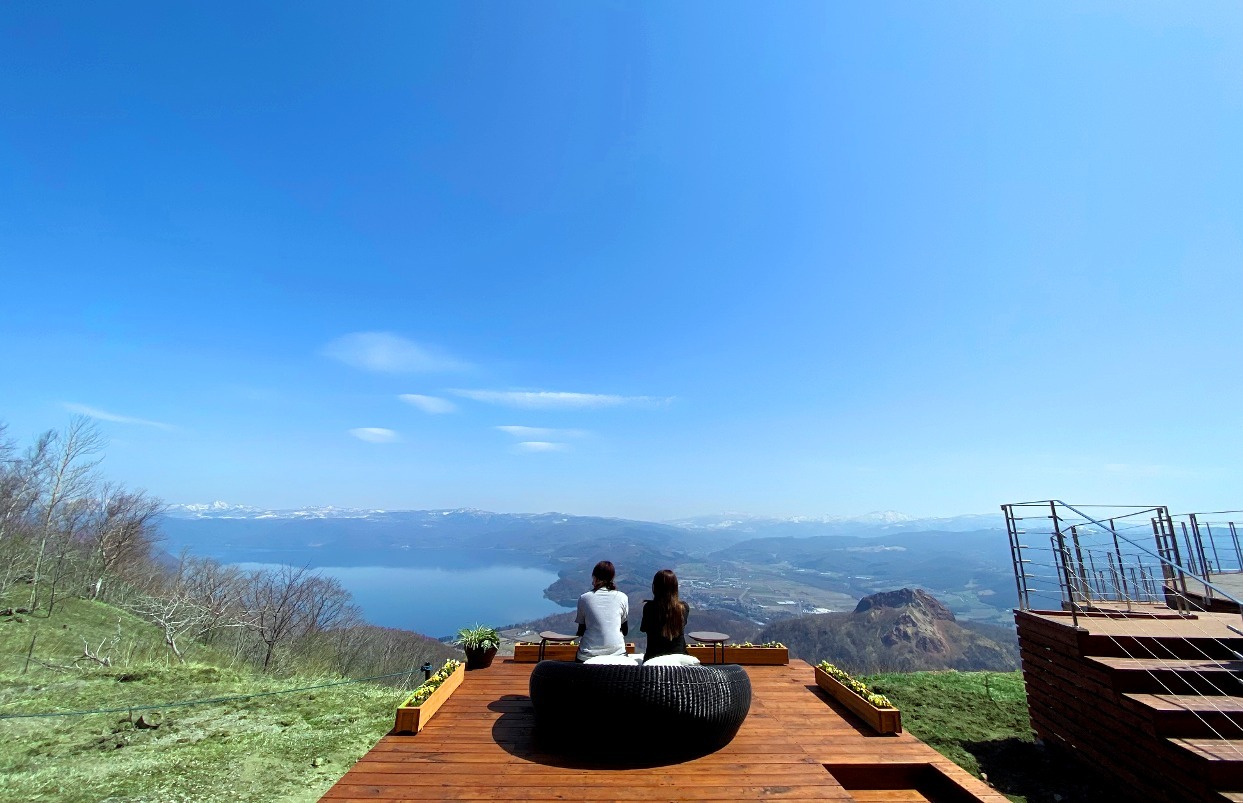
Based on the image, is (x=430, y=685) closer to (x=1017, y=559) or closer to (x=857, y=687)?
(x=857, y=687)

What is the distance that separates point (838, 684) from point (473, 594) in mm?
200396

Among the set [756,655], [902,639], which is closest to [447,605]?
[902,639]

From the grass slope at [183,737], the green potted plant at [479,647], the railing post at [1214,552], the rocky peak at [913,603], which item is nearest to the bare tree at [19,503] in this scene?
the grass slope at [183,737]

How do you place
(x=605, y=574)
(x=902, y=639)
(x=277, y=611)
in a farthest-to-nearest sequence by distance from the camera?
(x=902, y=639) → (x=277, y=611) → (x=605, y=574)

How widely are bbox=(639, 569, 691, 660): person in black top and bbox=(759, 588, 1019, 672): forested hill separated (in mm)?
56740

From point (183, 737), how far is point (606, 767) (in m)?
7.57

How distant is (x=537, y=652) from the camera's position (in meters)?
7.66

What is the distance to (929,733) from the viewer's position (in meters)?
7.54

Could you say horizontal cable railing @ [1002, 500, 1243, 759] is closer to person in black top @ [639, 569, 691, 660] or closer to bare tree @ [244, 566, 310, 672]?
person in black top @ [639, 569, 691, 660]

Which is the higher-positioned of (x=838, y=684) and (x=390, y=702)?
(x=838, y=684)

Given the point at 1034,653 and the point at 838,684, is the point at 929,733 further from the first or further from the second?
the point at 838,684

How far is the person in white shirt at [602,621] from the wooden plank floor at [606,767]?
0.82 metres

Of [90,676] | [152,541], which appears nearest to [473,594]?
[152,541]

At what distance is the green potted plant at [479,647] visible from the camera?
A: 702cm
